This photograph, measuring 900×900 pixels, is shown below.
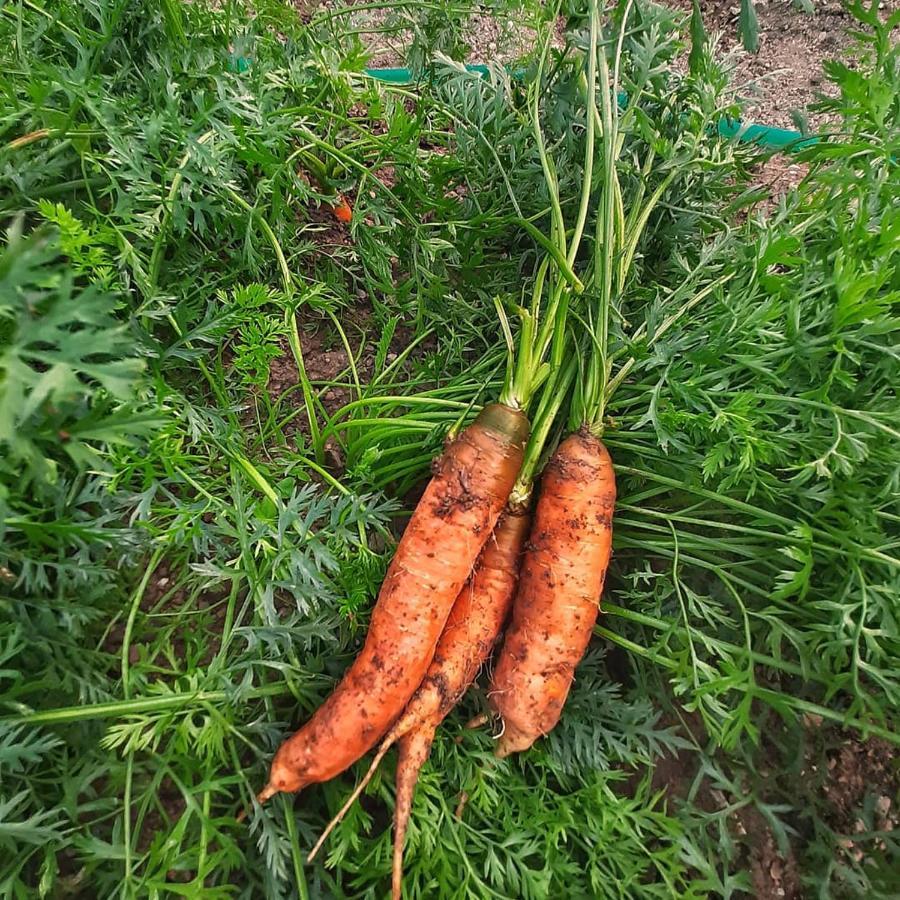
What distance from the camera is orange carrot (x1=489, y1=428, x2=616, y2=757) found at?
1.43 meters

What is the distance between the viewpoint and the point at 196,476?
143 cm

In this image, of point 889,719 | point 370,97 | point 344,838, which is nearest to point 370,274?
point 370,97

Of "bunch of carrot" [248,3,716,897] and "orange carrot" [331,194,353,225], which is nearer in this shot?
"bunch of carrot" [248,3,716,897]

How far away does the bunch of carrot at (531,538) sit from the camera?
1.41 metres

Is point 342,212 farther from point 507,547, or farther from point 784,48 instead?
point 784,48

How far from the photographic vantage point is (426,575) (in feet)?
4.71

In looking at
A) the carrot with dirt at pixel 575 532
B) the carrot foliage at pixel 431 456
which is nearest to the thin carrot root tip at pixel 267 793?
the carrot foliage at pixel 431 456

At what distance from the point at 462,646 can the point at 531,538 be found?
11.1 inches

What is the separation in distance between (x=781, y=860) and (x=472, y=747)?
0.68 m

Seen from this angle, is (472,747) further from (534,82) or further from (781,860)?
(534,82)

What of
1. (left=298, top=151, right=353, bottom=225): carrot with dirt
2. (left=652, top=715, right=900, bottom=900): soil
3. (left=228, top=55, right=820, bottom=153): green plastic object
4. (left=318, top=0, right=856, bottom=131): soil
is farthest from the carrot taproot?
(left=318, top=0, right=856, bottom=131): soil

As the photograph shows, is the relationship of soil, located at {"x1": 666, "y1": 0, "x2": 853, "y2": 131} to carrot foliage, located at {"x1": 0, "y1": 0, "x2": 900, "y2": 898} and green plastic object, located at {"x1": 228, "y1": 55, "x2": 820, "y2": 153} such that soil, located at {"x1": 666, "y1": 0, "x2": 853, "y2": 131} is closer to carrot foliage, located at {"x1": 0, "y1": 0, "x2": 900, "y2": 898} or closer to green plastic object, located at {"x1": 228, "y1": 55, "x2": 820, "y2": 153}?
green plastic object, located at {"x1": 228, "y1": 55, "x2": 820, "y2": 153}

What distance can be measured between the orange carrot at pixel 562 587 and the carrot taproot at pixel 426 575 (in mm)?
117

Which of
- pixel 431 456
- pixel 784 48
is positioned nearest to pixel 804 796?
pixel 431 456
